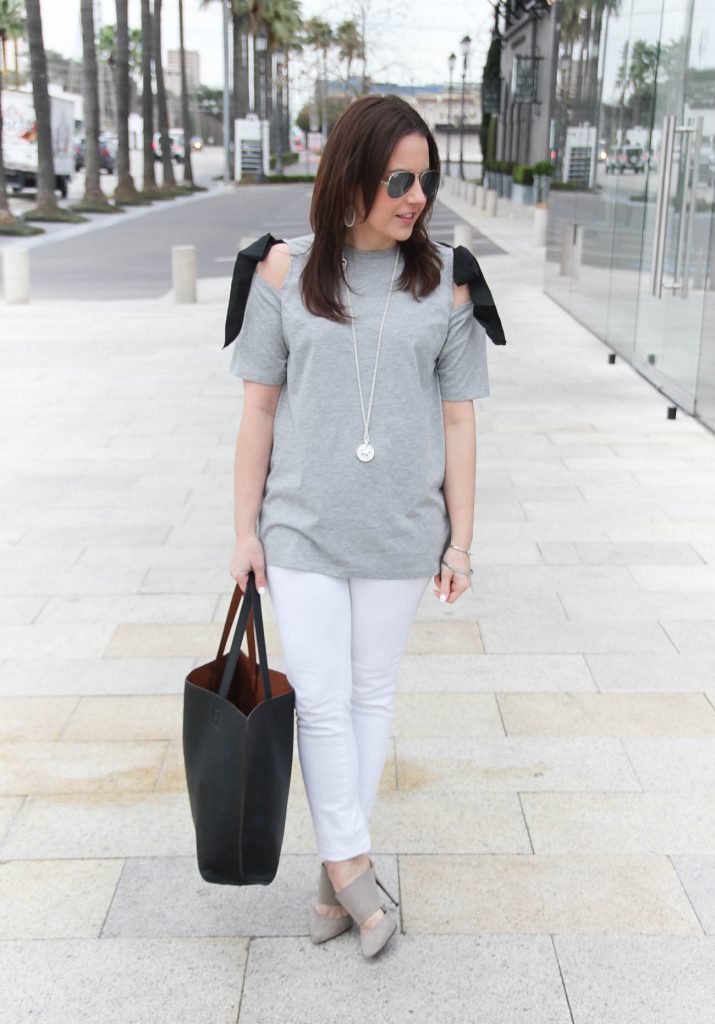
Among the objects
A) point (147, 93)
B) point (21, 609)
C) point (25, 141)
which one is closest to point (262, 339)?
point (21, 609)

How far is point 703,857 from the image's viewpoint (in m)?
3.33

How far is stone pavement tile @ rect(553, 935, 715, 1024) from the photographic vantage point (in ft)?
8.84

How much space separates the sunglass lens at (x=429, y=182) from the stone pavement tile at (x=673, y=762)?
Answer: 189cm

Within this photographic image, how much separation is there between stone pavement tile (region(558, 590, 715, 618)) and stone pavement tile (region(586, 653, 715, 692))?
0.38m

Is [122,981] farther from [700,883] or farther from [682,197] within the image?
[682,197]

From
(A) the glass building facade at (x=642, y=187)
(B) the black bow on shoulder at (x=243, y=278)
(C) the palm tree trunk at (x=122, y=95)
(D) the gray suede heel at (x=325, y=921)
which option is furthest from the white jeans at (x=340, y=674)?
(C) the palm tree trunk at (x=122, y=95)

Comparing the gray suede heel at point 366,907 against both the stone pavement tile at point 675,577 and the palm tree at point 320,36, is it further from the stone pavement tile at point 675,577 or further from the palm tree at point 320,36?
the palm tree at point 320,36

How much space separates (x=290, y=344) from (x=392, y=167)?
1.30 ft

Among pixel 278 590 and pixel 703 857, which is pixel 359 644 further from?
pixel 703 857

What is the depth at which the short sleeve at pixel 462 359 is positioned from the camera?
2684 mm

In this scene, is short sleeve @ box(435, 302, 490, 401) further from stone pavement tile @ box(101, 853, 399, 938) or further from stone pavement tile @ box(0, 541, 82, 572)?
stone pavement tile @ box(0, 541, 82, 572)

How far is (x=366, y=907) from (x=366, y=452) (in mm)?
996

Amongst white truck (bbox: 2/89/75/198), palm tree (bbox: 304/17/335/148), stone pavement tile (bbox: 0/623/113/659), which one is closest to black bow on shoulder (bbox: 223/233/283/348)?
stone pavement tile (bbox: 0/623/113/659)

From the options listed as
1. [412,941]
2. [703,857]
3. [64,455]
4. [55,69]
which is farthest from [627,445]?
[55,69]
